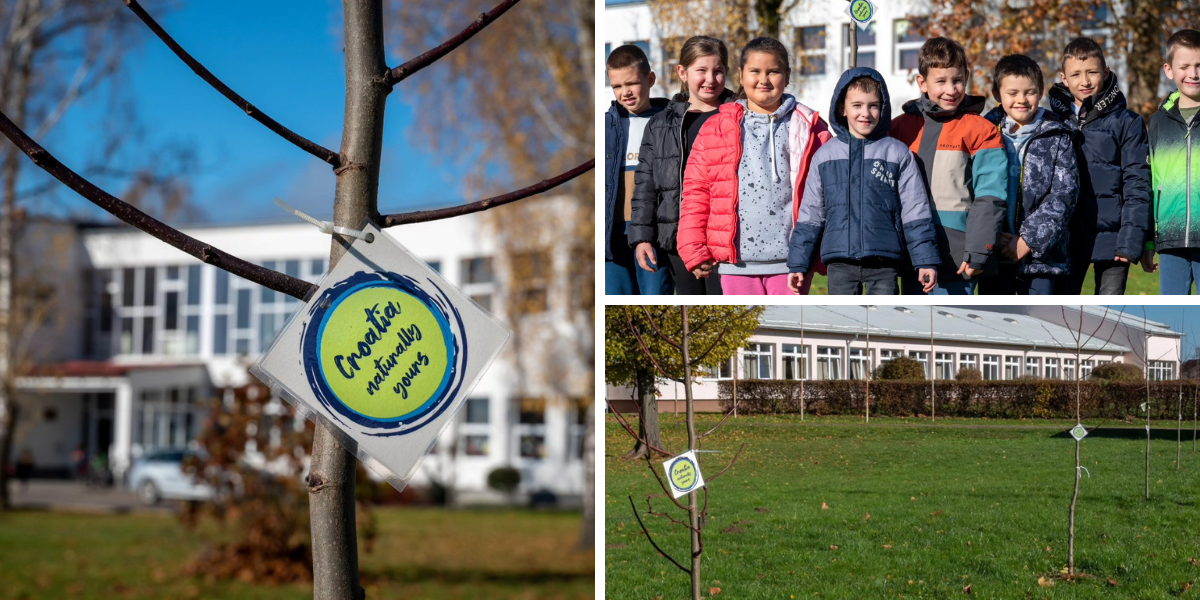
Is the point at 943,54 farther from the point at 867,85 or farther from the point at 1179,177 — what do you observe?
the point at 1179,177

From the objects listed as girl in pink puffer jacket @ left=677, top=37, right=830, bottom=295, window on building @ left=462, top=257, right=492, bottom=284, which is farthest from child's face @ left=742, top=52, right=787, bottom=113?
window on building @ left=462, top=257, right=492, bottom=284

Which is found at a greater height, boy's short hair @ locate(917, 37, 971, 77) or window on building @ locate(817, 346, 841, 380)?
boy's short hair @ locate(917, 37, 971, 77)

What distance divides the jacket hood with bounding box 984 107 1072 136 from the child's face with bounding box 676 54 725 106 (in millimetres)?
666

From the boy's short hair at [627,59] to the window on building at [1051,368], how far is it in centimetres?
123

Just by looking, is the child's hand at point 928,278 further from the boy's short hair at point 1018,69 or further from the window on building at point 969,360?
the boy's short hair at point 1018,69

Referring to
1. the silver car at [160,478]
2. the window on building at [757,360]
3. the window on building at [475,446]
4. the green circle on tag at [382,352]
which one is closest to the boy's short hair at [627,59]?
the window on building at [757,360]

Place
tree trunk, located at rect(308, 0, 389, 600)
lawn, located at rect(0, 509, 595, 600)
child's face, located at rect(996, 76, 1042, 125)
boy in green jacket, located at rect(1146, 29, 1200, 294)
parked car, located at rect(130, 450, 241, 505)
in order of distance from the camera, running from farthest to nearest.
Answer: parked car, located at rect(130, 450, 241, 505)
lawn, located at rect(0, 509, 595, 600)
child's face, located at rect(996, 76, 1042, 125)
boy in green jacket, located at rect(1146, 29, 1200, 294)
tree trunk, located at rect(308, 0, 389, 600)

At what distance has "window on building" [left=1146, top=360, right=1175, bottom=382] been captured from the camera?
2.31 m

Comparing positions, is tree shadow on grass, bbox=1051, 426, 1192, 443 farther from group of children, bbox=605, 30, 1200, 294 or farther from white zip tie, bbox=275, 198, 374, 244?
white zip tie, bbox=275, 198, 374, 244

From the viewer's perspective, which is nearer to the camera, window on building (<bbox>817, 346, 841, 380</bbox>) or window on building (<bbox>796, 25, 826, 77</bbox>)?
window on building (<bbox>817, 346, 841, 380</bbox>)

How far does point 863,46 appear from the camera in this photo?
8.09ft

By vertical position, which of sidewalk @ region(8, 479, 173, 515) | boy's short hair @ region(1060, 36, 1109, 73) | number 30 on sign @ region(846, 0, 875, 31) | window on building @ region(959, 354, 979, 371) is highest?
number 30 on sign @ region(846, 0, 875, 31)

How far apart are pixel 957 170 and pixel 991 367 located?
497 millimetres

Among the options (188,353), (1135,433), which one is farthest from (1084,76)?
(188,353)
